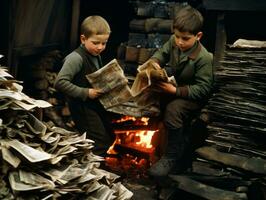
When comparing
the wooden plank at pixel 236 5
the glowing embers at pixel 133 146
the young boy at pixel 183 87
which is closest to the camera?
the young boy at pixel 183 87

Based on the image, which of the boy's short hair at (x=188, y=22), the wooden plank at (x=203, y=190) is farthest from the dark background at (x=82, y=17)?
the wooden plank at (x=203, y=190)

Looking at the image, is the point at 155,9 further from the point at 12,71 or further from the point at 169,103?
the point at 12,71

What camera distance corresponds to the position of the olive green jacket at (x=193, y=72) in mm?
5523

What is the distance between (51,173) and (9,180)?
1.20 ft

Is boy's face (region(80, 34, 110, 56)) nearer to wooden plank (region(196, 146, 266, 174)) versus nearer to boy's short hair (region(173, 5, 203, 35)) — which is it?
boy's short hair (region(173, 5, 203, 35))

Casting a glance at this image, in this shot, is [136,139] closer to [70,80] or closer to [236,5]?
[70,80]

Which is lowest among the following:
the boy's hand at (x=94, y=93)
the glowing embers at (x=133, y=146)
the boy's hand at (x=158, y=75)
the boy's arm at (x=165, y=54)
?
the glowing embers at (x=133, y=146)

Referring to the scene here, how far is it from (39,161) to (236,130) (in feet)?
7.93

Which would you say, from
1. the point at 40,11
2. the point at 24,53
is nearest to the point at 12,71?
the point at 24,53

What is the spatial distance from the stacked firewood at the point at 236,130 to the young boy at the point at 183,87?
0.21 meters

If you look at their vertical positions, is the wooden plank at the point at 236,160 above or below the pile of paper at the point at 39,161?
below

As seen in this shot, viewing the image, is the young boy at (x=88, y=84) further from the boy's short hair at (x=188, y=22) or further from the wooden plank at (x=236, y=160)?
the wooden plank at (x=236, y=160)

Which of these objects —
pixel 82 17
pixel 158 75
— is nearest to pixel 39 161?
pixel 158 75

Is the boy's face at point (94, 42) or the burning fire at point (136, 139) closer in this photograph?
the boy's face at point (94, 42)
